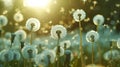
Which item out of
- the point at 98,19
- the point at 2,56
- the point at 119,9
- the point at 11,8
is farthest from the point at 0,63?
the point at 11,8

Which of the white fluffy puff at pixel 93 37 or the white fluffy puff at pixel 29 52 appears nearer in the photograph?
the white fluffy puff at pixel 29 52

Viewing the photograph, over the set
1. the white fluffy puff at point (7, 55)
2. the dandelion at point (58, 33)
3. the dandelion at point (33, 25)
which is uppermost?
the dandelion at point (33, 25)

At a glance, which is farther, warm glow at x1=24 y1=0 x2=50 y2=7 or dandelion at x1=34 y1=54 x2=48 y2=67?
warm glow at x1=24 y1=0 x2=50 y2=7

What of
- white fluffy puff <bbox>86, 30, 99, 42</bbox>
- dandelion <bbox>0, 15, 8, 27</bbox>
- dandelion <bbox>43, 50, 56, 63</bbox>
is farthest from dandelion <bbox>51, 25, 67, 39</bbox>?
dandelion <bbox>0, 15, 8, 27</bbox>

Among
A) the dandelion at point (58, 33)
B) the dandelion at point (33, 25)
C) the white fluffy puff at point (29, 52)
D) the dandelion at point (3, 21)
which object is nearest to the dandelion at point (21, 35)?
the dandelion at point (33, 25)

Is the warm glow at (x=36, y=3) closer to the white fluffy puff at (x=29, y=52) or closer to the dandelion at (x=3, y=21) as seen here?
the dandelion at (x=3, y=21)

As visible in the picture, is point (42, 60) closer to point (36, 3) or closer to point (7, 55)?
point (7, 55)

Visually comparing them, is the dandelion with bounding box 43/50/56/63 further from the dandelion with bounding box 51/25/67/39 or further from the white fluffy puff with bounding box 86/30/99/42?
the white fluffy puff with bounding box 86/30/99/42

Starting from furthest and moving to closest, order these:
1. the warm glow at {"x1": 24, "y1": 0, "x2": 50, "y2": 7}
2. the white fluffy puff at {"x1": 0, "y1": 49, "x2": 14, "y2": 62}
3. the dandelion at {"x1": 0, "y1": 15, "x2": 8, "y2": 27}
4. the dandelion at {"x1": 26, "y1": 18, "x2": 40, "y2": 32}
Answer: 1. the warm glow at {"x1": 24, "y1": 0, "x2": 50, "y2": 7}
2. the dandelion at {"x1": 0, "y1": 15, "x2": 8, "y2": 27}
3. the dandelion at {"x1": 26, "y1": 18, "x2": 40, "y2": 32}
4. the white fluffy puff at {"x1": 0, "y1": 49, "x2": 14, "y2": 62}
